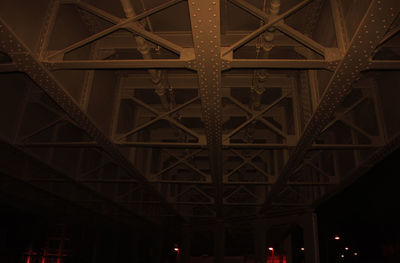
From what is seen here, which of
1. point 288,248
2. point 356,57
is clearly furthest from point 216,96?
point 288,248

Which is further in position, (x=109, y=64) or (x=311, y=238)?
(x=311, y=238)

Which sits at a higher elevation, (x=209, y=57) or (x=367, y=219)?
(x=209, y=57)

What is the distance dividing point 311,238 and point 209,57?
38.1 feet

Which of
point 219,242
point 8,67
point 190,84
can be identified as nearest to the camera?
point 8,67

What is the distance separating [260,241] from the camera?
18.4 m

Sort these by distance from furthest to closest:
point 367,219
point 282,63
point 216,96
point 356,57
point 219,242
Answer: point 219,242, point 367,219, point 216,96, point 282,63, point 356,57

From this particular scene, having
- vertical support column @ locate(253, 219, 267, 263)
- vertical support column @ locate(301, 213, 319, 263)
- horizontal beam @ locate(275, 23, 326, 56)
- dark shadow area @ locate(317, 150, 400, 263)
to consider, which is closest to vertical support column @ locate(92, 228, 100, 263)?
vertical support column @ locate(253, 219, 267, 263)

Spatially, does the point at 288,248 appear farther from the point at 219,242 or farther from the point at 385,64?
the point at 385,64

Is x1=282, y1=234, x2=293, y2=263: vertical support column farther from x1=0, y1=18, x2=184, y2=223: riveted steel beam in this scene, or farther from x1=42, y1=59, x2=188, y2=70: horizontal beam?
x1=42, y1=59, x2=188, y2=70: horizontal beam

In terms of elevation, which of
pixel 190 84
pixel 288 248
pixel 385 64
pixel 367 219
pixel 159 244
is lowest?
pixel 159 244

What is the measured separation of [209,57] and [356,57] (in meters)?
2.24

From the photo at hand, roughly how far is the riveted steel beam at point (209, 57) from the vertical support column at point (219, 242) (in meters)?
14.4

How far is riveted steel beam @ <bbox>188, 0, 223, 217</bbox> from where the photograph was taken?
13.5 ft

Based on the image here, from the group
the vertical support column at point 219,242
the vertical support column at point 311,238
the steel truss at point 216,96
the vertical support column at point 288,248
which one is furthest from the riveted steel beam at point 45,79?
the vertical support column at point 288,248
